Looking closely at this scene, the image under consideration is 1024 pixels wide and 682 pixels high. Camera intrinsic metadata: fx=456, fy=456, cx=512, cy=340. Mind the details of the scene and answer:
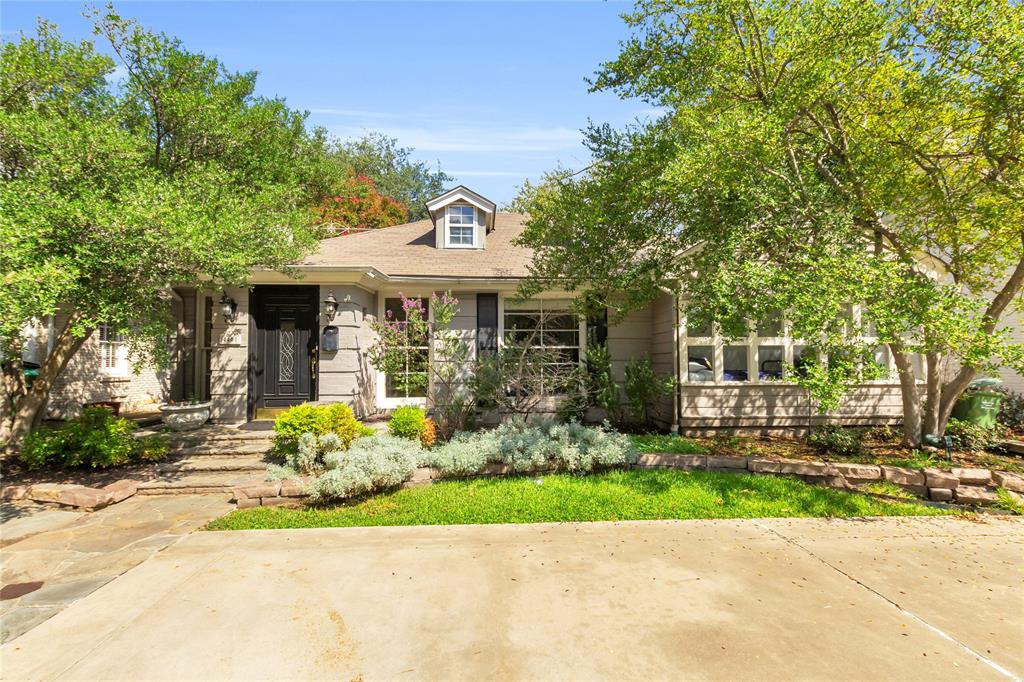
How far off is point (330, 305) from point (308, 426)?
2.63m

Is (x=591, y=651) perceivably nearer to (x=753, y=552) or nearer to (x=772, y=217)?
(x=753, y=552)

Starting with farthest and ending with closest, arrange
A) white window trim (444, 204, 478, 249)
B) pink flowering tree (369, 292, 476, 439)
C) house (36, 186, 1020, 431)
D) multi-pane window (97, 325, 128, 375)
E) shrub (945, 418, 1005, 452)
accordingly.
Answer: white window trim (444, 204, 478, 249)
multi-pane window (97, 325, 128, 375)
house (36, 186, 1020, 431)
pink flowering tree (369, 292, 476, 439)
shrub (945, 418, 1005, 452)

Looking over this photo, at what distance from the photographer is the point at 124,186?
509 centimetres

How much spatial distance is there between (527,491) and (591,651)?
2.90 meters

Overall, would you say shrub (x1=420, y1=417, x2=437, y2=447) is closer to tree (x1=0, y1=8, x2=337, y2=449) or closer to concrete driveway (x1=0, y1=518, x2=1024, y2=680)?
concrete driveway (x1=0, y1=518, x2=1024, y2=680)

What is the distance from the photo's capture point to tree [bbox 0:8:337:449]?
454 cm

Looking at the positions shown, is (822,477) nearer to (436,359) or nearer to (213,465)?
(436,359)

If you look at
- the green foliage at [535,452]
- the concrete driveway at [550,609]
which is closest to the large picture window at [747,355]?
the green foliage at [535,452]

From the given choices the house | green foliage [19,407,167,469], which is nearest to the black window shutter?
the house

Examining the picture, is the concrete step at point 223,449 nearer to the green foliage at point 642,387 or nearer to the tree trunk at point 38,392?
the tree trunk at point 38,392

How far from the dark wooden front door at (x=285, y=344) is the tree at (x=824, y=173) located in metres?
5.14

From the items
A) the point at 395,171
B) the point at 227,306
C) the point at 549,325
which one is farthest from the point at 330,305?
the point at 395,171

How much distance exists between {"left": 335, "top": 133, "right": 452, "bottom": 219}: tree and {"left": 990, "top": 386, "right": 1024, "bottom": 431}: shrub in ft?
84.0

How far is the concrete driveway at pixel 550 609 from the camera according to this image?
2.63 metres
